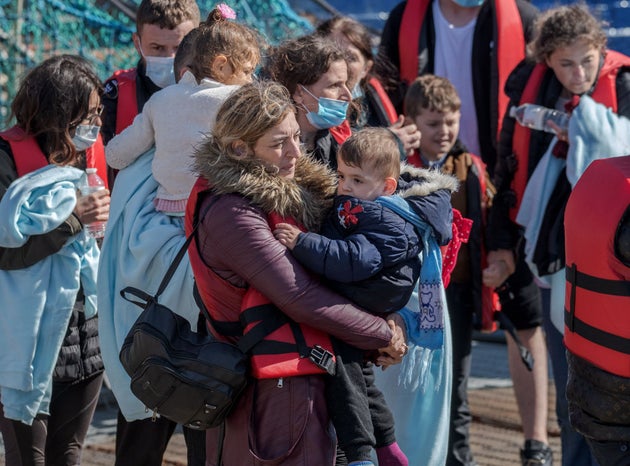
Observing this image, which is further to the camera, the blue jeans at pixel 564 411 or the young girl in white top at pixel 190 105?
the blue jeans at pixel 564 411

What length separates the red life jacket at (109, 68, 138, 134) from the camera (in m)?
4.55

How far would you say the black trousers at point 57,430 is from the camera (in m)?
4.14

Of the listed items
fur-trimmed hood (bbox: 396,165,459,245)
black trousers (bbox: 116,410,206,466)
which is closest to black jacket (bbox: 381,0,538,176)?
fur-trimmed hood (bbox: 396,165,459,245)

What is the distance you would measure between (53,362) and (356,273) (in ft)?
4.84

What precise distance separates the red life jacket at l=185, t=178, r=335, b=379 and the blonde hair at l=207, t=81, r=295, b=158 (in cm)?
15

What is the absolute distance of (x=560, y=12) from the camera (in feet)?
16.2

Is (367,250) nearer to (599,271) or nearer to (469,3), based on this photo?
(599,271)

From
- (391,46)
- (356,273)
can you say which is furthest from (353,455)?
(391,46)

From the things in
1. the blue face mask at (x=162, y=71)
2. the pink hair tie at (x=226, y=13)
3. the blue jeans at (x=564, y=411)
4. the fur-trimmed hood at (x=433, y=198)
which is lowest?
the blue jeans at (x=564, y=411)

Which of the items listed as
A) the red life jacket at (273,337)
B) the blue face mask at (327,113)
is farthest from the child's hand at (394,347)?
the blue face mask at (327,113)

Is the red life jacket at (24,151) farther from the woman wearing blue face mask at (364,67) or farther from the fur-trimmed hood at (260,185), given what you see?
the woman wearing blue face mask at (364,67)

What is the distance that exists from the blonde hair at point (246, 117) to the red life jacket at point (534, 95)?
2.01 metres

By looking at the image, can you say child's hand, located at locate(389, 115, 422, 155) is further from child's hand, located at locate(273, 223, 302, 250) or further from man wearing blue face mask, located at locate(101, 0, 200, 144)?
child's hand, located at locate(273, 223, 302, 250)

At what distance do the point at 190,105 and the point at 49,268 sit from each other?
89 centimetres
